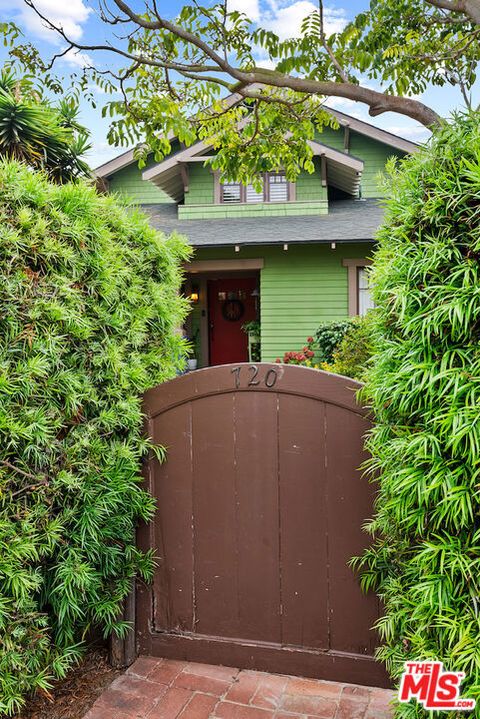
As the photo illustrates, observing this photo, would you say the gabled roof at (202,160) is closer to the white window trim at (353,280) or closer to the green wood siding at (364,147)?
the green wood siding at (364,147)

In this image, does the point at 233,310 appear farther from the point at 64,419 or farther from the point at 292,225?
the point at 64,419

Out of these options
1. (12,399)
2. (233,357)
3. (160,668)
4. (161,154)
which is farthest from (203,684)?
(233,357)

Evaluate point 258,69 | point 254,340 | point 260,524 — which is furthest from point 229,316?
point 260,524

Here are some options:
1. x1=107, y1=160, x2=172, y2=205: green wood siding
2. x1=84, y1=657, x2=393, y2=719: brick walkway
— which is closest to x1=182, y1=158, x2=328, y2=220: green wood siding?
x1=107, y1=160, x2=172, y2=205: green wood siding

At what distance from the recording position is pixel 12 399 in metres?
2.00

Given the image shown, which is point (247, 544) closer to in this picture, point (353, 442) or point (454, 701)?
point (353, 442)

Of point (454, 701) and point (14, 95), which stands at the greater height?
point (14, 95)

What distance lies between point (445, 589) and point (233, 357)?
11068 millimetres

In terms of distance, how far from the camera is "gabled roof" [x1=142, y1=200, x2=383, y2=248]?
9383 mm

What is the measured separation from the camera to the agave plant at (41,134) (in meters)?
2.89

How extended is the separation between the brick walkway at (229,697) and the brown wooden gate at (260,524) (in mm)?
78

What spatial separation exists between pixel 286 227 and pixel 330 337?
102 inches

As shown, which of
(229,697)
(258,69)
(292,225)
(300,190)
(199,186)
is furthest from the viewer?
(199,186)

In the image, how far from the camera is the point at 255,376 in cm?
267
